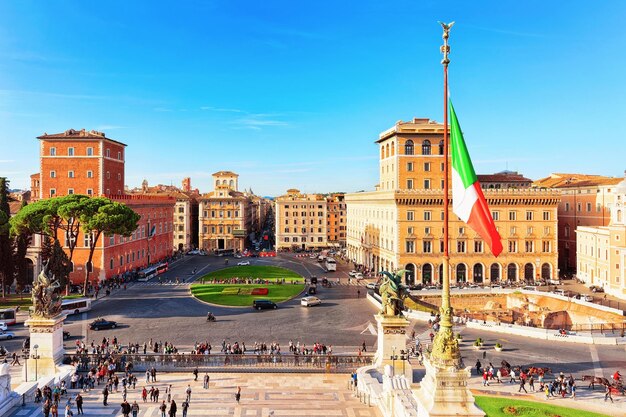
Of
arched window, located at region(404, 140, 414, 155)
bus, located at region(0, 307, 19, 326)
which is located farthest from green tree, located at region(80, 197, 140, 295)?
arched window, located at region(404, 140, 414, 155)

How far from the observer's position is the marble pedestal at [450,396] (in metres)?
12.7

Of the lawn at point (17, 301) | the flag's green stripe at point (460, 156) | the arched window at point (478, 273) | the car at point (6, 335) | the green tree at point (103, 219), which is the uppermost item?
the flag's green stripe at point (460, 156)

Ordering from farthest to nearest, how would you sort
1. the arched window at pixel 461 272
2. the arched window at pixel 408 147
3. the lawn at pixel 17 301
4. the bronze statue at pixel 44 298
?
the arched window at pixel 408 147 → the arched window at pixel 461 272 → the lawn at pixel 17 301 → the bronze statue at pixel 44 298

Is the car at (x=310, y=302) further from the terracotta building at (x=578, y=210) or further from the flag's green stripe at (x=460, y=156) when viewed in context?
the terracotta building at (x=578, y=210)

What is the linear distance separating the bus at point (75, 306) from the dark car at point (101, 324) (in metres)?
5.21

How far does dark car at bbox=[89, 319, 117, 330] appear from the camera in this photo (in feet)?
121

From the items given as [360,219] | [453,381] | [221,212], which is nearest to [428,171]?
[360,219]

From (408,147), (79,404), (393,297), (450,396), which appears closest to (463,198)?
(450,396)

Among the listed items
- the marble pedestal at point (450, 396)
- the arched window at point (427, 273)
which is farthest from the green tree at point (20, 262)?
the marble pedestal at point (450, 396)

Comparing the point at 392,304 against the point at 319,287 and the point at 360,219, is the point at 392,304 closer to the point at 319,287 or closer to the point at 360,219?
the point at 319,287

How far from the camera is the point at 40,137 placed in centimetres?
6159

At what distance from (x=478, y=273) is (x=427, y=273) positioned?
593 centimetres

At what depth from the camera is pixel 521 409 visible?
70.6 feet

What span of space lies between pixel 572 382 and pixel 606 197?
148 ft
